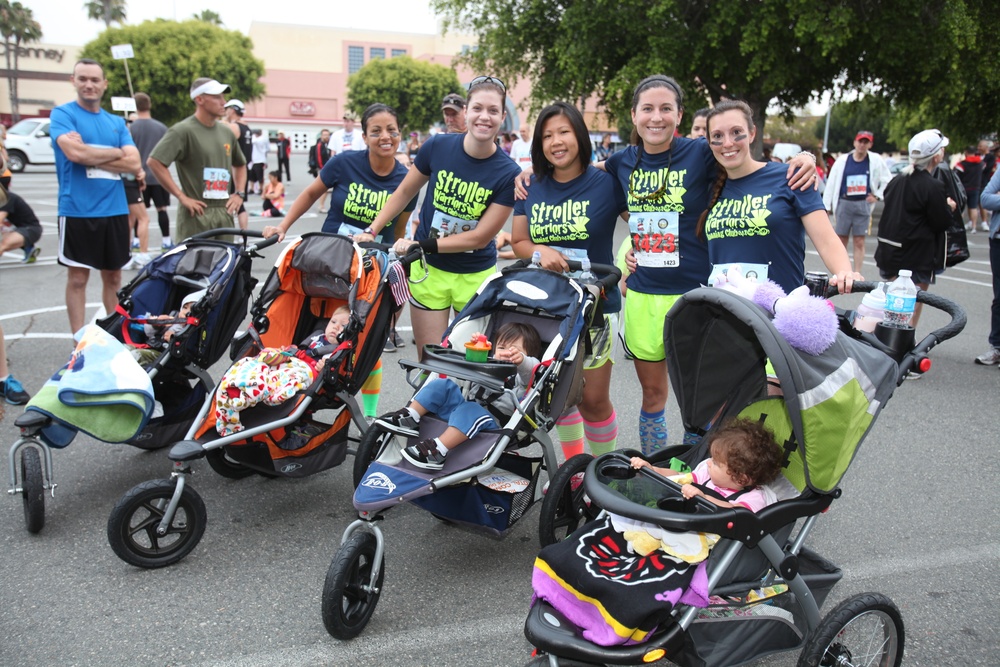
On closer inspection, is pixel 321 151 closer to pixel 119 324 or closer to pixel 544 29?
pixel 544 29

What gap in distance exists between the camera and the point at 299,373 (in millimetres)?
3602

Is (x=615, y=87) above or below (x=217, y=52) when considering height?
below

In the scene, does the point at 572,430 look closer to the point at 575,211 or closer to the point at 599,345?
the point at 599,345

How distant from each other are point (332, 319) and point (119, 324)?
115cm

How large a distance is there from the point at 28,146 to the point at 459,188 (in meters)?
25.4

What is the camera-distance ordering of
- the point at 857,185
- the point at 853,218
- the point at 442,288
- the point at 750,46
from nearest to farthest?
the point at 442,288
the point at 857,185
the point at 853,218
the point at 750,46

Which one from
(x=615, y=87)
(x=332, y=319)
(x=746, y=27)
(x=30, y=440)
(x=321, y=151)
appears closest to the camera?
(x=30, y=440)

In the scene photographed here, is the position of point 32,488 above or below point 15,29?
below

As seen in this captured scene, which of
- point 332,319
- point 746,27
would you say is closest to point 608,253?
point 332,319

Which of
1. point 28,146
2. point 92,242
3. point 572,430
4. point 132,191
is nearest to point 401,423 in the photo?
point 572,430

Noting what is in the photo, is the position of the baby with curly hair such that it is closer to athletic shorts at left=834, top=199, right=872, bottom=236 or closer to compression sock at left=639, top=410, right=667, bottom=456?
compression sock at left=639, top=410, right=667, bottom=456

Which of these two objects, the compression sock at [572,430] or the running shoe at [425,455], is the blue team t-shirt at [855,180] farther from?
the running shoe at [425,455]

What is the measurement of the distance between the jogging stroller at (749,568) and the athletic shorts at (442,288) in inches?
72.6

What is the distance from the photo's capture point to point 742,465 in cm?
251
